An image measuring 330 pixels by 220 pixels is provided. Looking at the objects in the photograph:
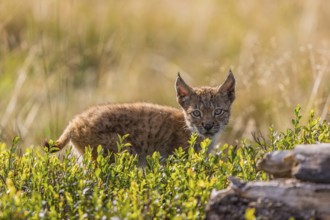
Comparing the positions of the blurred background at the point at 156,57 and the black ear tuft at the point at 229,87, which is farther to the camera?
the blurred background at the point at 156,57

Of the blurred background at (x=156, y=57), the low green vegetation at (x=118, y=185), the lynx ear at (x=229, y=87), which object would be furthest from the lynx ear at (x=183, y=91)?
the low green vegetation at (x=118, y=185)

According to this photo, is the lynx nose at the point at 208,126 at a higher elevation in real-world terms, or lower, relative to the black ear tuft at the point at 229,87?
lower

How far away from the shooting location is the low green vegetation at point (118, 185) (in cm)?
586

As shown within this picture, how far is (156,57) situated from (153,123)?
7.50 metres

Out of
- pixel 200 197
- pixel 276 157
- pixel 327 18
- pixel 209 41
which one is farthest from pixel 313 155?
pixel 209 41

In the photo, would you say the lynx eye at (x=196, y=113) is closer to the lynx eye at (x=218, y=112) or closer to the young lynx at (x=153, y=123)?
the young lynx at (x=153, y=123)

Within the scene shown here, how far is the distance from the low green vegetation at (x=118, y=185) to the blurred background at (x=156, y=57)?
3285mm

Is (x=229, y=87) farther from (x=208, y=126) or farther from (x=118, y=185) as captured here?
(x=118, y=185)

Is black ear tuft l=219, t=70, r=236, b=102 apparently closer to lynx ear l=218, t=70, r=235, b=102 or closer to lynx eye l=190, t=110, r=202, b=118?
lynx ear l=218, t=70, r=235, b=102

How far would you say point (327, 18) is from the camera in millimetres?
16062

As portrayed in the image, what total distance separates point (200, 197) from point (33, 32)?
30.8ft

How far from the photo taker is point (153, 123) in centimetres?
919

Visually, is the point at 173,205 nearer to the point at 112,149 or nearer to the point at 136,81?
the point at 112,149

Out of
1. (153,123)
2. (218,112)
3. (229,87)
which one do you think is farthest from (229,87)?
(153,123)
